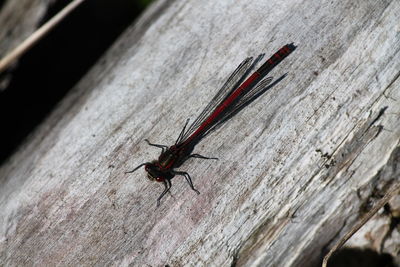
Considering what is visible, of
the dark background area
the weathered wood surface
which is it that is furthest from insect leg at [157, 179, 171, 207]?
the dark background area

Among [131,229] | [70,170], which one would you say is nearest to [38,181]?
[70,170]

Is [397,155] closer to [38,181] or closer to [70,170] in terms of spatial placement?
[70,170]

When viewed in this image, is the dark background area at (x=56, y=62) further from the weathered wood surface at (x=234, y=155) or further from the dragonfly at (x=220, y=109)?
the dragonfly at (x=220, y=109)

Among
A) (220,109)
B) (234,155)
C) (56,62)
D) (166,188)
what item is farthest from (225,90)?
(56,62)

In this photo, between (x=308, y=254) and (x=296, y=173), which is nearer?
(x=296, y=173)

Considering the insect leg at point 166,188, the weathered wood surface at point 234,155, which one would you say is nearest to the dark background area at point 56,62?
the weathered wood surface at point 234,155

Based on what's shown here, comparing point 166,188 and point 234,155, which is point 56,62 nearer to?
point 166,188
